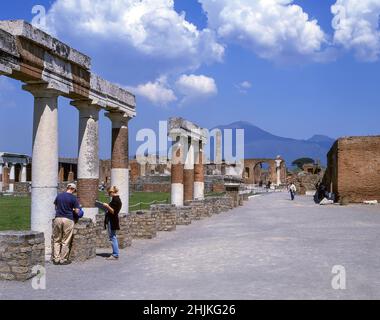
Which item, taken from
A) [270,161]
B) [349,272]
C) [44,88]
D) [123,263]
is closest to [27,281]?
[123,263]

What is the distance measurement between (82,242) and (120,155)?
13.5 ft

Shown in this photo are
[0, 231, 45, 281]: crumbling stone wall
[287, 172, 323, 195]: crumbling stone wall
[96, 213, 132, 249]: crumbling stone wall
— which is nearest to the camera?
[0, 231, 45, 281]: crumbling stone wall

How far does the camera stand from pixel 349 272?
868cm

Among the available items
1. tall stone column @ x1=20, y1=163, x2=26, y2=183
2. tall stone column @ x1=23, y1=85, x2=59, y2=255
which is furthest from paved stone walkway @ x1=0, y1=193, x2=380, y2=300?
tall stone column @ x1=20, y1=163, x2=26, y2=183

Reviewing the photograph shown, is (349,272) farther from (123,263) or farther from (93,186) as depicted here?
(93,186)

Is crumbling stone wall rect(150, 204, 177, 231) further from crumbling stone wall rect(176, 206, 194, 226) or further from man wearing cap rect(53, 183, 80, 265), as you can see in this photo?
man wearing cap rect(53, 183, 80, 265)

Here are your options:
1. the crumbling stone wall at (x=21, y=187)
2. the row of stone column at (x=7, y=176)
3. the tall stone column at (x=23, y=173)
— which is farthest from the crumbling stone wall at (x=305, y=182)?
the tall stone column at (x=23, y=173)

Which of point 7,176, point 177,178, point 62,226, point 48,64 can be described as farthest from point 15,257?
point 7,176

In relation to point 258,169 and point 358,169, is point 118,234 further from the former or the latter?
point 258,169

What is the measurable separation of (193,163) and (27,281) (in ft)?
48.5

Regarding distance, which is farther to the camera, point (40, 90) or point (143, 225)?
point (143, 225)

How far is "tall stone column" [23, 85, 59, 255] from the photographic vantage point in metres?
10.1

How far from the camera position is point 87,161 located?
12055mm
